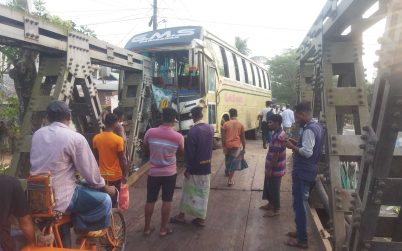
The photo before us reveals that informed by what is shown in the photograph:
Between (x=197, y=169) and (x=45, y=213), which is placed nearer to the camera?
(x=45, y=213)

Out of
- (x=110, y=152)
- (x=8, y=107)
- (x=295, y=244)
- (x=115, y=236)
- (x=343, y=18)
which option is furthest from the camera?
(x=8, y=107)

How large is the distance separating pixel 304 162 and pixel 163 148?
1753mm

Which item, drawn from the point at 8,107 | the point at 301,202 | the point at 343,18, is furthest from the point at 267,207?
the point at 8,107

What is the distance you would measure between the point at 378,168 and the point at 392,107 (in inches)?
18.7

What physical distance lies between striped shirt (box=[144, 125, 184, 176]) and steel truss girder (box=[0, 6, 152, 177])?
4.25 ft

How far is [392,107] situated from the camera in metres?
2.49

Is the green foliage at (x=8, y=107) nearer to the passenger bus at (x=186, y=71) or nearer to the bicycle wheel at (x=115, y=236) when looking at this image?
the passenger bus at (x=186, y=71)

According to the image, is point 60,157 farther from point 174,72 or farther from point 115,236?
point 174,72

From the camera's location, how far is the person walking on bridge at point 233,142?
24.5 feet

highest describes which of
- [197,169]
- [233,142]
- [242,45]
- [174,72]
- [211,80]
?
[242,45]

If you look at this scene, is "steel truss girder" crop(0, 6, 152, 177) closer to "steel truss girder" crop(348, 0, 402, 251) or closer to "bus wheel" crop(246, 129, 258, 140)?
"steel truss girder" crop(348, 0, 402, 251)

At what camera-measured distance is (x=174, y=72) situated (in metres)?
9.66

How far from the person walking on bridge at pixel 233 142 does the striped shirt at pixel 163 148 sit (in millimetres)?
2679

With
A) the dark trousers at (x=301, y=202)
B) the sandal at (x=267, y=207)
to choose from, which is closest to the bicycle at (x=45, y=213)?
the dark trousers at (x=301, y=202)
